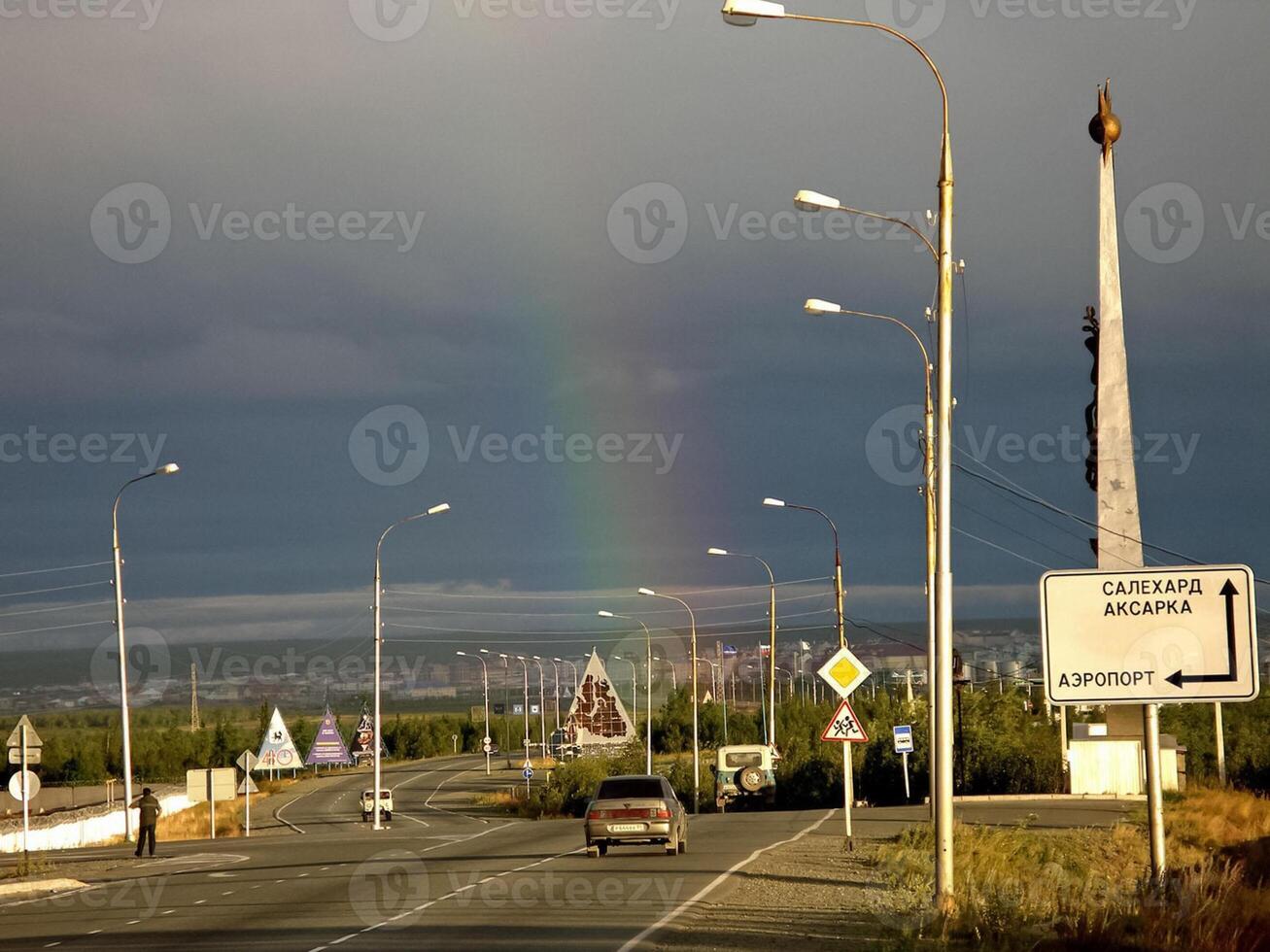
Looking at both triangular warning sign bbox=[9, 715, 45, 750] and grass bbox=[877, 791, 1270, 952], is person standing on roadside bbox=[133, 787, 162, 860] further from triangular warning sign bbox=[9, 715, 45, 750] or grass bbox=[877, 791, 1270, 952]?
grass bbox=[877, 791, 1270, 952]

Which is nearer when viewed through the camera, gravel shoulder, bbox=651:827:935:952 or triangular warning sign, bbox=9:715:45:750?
gravel shoulder, bbox=651:827:935:952

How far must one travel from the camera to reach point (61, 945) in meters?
18.8

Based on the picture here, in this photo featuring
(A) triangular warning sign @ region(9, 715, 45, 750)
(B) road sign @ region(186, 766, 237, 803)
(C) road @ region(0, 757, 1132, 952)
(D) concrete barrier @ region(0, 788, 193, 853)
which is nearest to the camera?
(C) road @ region(0, 757, 1132, 952)

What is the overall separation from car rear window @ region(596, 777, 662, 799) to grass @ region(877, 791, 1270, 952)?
478cm

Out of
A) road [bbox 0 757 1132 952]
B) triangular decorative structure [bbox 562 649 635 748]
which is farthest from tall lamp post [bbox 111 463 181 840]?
triangular decorative structure [bbox 562 649 635 748]

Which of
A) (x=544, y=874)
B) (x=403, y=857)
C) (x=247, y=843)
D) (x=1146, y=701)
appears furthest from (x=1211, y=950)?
(x=247, y=843)

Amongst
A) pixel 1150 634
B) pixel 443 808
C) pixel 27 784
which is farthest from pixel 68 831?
pixel 1150 634

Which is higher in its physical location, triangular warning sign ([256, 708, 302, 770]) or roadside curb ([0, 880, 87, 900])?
triangular warning sign ([256, 708, 302, 770])

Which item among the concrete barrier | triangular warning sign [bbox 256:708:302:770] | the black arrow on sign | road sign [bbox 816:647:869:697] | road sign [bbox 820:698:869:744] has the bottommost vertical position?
the concrete barrier

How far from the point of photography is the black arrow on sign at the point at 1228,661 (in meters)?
13.4

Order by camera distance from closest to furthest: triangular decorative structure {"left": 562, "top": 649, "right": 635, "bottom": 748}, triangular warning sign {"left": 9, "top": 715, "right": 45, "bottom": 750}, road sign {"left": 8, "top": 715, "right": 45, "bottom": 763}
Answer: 1. road sign {"left": 8, "top": 715, "right": 45, "bottom": 763}
2. triangular warning sign {"left": 9, "top": 715, "right": 45, "bottom": 750}
3. triangular decorative structure {"left": 562, "top": 649, "right": 635, "bottom": 748}

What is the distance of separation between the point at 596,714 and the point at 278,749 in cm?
5552

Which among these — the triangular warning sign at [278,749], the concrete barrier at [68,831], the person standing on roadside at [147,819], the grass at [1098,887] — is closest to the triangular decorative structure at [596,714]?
the triangular warning sign at [278,749]

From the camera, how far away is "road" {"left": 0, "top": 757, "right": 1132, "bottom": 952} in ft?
62.3
